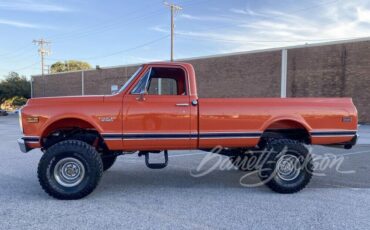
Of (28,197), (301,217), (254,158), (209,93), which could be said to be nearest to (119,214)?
(28,197)

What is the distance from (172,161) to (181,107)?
139 inches

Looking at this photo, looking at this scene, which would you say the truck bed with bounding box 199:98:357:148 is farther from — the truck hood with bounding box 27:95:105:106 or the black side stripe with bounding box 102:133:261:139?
the truck hood with bounding box 27:95:105:106

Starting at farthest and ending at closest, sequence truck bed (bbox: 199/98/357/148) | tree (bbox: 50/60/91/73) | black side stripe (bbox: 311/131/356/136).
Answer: tree (bbox: 50/60/91/73)
black side stripe (bbox: 311/131/356/136)
truck bed (bbox: 199/98/357/148)

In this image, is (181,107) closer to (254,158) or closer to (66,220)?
(254,158)

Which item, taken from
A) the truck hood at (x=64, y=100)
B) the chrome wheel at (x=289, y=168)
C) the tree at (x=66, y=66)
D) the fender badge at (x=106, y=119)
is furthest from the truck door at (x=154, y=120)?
the tree at (x=66, y=66)

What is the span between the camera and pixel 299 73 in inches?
1063

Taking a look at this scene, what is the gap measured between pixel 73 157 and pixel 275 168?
10.8 ft

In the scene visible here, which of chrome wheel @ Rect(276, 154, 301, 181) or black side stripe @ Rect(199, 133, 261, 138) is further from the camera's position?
chrome wheel @ Rect(276, 154, 301, 181)

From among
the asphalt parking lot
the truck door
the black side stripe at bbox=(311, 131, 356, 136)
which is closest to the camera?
the asphalt parking lot

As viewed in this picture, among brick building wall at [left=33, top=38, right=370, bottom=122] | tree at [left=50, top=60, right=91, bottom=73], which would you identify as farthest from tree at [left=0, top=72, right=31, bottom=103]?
brick building wall at [left=33, top=38, right=370, bottom=122]

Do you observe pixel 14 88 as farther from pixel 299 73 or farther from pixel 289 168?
pixel 289 168

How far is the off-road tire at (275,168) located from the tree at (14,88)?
59077mm

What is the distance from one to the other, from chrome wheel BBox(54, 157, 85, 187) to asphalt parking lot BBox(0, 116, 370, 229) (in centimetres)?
34

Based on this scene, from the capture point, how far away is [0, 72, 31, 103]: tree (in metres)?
58.3
